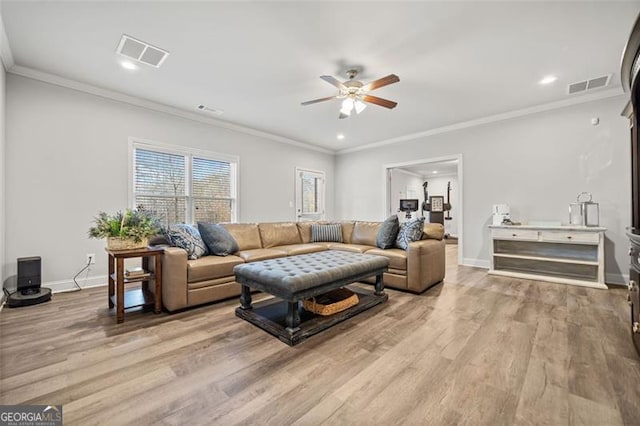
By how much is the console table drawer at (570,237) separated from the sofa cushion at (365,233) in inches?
95.2

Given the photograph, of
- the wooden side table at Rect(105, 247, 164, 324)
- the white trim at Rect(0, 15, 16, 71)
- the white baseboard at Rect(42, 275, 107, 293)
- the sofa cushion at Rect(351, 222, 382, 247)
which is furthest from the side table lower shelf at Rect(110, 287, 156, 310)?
the sofa cushion at Rect(351, 222, 382, 247)

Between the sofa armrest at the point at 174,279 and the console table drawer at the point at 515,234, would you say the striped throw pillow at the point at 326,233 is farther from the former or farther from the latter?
the console table drawer at the point at 515,234

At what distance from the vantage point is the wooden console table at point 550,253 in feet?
12.1

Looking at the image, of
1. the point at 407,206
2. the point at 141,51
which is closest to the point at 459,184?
the point at 407,206

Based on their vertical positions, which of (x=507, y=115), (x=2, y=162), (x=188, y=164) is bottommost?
(x=2, y=162)

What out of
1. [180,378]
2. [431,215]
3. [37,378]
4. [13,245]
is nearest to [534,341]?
[180,378]

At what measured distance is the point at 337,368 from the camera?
176cm

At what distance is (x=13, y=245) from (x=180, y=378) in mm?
3207

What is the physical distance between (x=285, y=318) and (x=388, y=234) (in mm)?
2079

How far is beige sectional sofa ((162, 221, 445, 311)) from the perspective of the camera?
2738 millimetres

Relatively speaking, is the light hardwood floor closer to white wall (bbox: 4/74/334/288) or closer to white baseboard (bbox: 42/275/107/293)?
white baseboard (bbox: 42/275/107/293)

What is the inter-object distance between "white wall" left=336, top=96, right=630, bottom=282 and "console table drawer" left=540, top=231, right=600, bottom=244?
49 centimetres

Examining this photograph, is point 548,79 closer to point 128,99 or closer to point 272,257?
point 272,257

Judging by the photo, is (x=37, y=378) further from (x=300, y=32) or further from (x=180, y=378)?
(x=300, y=32)
